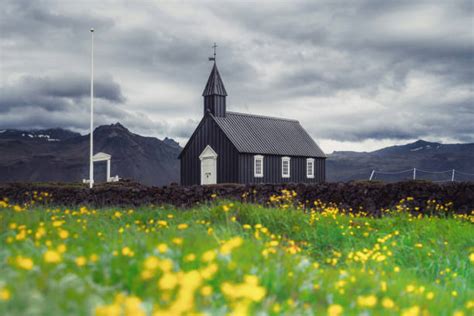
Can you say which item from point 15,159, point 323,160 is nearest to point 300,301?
point 323,160

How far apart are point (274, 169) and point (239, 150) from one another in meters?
3.75

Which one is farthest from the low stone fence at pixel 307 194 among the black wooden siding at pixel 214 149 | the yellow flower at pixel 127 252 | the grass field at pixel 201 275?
the black wooden siding at pixel 214 149

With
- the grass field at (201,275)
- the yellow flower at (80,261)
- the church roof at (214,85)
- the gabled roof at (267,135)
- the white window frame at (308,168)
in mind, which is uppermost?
the church roof at (214,85)

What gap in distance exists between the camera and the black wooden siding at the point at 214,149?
34.2m

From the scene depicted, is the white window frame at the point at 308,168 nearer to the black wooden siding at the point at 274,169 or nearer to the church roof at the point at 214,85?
the black wooden siding at the point at 274,169

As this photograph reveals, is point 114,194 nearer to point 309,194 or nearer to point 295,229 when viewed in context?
point 309,194

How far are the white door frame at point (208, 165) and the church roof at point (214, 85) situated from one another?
3.88 meters

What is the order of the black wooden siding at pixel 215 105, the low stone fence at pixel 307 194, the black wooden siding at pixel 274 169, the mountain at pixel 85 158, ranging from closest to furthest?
1. the low stone fence at pixel 307 194
2. the black wooden siding at pixel 274 169
3. the black wooden siding at pixel 215 105
4. the mountain at pixel 85 158

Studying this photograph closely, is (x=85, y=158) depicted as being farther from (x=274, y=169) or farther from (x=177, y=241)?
(x=177, y=241)

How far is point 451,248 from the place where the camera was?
10.1 meters

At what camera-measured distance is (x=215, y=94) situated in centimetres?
3600

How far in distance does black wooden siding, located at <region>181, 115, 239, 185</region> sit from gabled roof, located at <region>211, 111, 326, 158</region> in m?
0.56

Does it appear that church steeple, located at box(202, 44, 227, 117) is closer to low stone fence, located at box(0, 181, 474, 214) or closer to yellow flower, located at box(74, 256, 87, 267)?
low stone fence, located at box(0, 181, 474, 214)

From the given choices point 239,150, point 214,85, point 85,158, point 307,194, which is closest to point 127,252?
point 307,194
